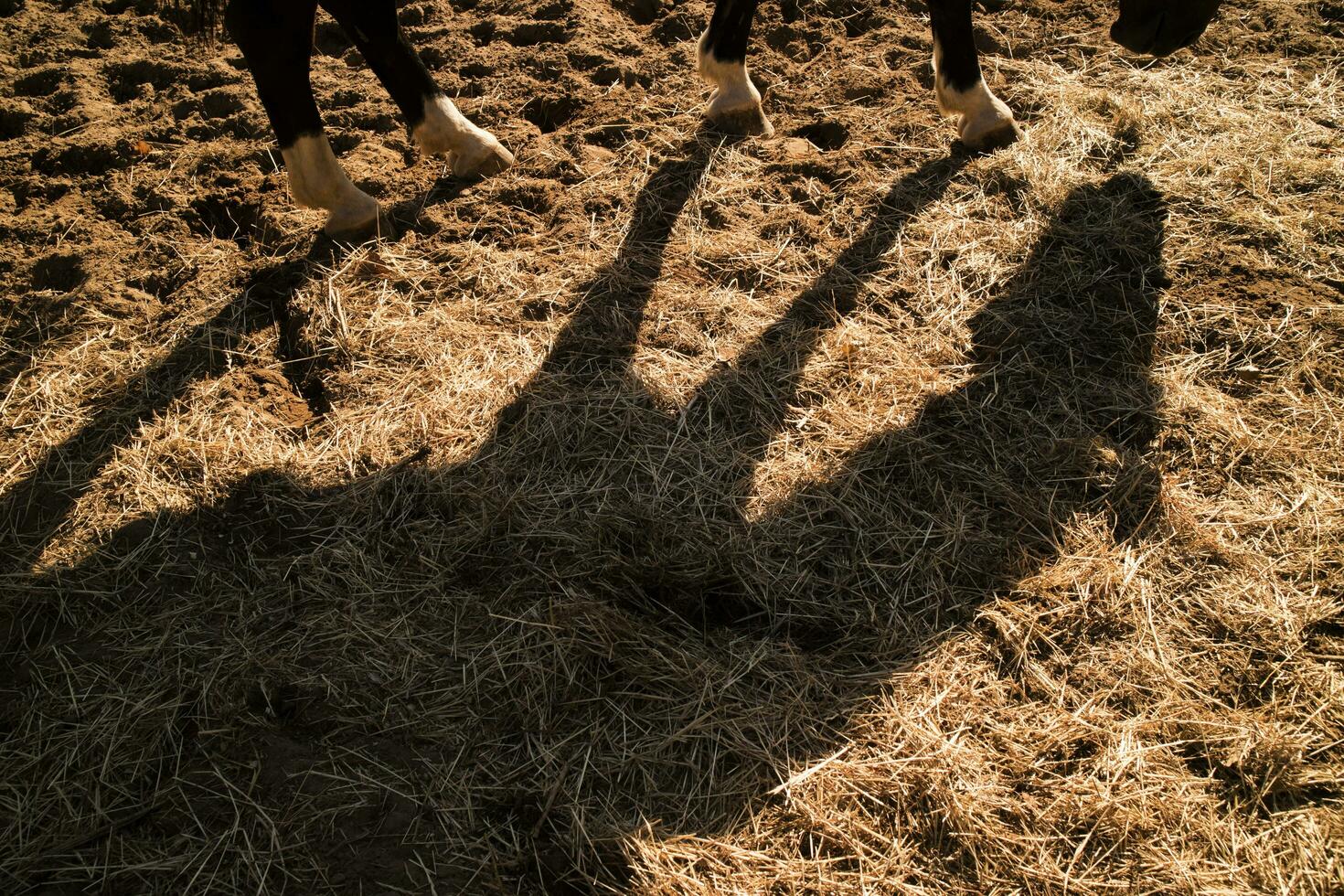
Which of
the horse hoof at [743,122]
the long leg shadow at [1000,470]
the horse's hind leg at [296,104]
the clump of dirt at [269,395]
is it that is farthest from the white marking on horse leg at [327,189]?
the long leg shadow at [1000,470]

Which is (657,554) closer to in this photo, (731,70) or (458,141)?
(458,141)

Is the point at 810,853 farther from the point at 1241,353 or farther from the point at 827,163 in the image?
the point at 827,163

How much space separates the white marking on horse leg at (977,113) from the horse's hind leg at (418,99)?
64.1 inches

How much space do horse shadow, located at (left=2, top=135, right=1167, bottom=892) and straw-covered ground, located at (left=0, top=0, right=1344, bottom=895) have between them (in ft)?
0.04

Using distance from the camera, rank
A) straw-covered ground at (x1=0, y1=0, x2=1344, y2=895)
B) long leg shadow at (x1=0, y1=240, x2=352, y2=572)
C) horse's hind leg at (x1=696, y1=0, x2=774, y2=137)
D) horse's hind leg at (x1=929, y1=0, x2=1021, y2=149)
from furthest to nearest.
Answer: horse's hind leg at (x1=696, y1=0, x2=774, y2=137)
horse's hind leg at (x1=929, y1=0, x2=1021, y2=149)
long leg shadow at (x1=0, y1=240, x2=352, y2=572)
straw-covered ground at (x1=0, y1=0, x2=1344, y2=895)

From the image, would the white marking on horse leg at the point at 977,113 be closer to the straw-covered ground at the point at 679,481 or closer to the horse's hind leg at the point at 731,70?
the straw-covered ground at the point at 679,481

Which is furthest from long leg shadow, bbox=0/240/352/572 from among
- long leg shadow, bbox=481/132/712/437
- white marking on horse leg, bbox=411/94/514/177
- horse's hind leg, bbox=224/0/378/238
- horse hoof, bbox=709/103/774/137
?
horse hoof, bbox=709/103/774/137

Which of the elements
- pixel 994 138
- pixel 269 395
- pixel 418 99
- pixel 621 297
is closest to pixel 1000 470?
pixel 621 297

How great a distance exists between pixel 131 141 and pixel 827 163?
8.62 feet

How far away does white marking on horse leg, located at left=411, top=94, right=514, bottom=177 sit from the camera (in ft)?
10.6

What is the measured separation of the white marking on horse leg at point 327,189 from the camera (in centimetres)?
296

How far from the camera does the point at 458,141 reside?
10.7 ft

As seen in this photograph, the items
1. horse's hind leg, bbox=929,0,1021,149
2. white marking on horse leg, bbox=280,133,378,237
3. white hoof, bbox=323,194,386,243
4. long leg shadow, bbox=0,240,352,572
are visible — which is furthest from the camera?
horse's hind leg, bbox=929,0,1021,149

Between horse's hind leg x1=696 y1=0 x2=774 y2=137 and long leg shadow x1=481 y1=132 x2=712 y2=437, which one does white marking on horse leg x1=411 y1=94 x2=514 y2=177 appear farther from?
horse's hind leg x1=696 y1=0 x2=774 y2=137
